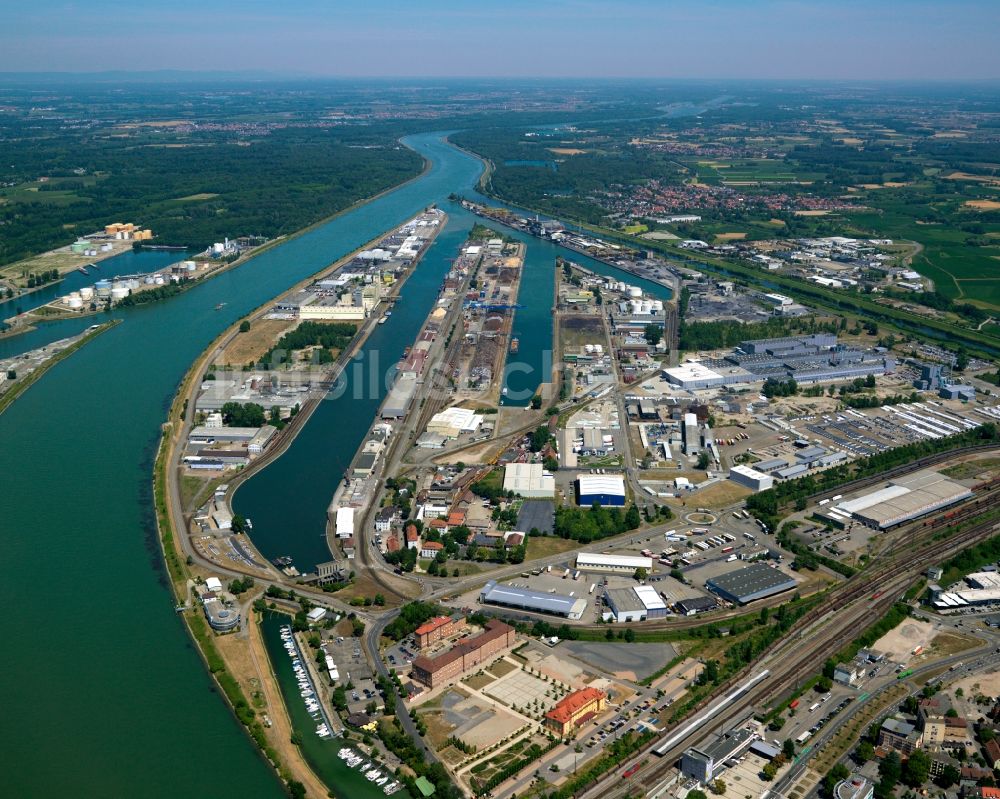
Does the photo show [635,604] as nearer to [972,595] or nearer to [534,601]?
[534,601]

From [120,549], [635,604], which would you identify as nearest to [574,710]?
[635,604]

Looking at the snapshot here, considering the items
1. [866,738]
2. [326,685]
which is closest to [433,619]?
[326,685]

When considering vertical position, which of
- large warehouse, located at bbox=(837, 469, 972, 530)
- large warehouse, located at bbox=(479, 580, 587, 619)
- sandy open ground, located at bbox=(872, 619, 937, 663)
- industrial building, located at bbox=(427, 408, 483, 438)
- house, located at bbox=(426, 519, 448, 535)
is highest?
industrial building, located at bbox=(427, 408, 483, 438)

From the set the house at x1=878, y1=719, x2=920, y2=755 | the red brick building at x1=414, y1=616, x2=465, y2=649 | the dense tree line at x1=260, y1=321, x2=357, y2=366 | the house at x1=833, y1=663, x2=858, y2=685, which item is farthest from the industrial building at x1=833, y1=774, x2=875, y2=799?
the dense tree line at x1=260, y1=321, x2=357, y2=366

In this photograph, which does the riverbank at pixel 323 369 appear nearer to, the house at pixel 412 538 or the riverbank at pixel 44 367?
the house at pixel 412 538

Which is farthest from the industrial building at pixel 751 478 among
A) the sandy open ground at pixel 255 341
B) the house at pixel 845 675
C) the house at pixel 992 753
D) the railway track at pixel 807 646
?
the sandy open ground at pixel 255 341

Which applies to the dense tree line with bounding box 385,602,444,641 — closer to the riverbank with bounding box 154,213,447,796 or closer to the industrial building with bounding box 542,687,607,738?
the riverbank with bounding box 154,213,447,796
